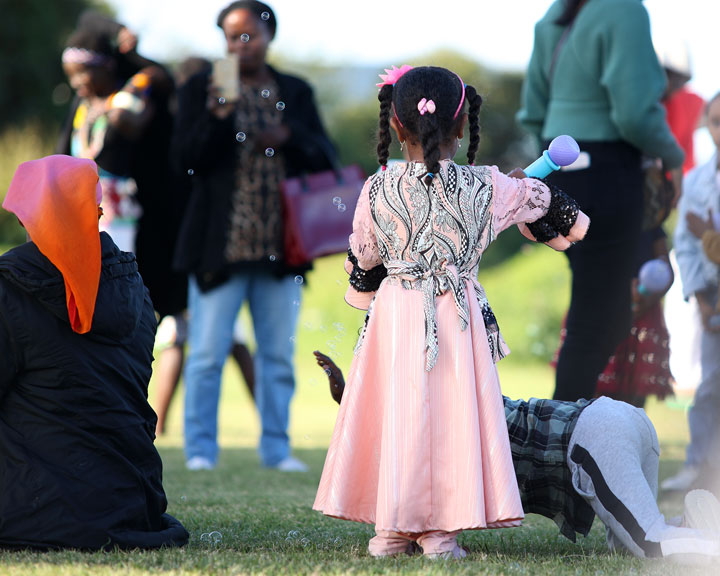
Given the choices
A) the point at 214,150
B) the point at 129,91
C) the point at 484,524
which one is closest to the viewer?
the point at 484,524

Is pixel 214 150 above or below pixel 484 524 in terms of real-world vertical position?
above

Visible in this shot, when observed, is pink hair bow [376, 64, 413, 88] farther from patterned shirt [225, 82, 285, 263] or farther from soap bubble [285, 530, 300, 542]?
patterned shirt [225, 82, 285, 263]

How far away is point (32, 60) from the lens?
108ft

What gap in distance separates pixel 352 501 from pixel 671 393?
3137mm

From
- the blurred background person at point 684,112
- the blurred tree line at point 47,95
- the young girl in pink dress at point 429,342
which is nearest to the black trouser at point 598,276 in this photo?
the young girl in pink dress at point 429,342

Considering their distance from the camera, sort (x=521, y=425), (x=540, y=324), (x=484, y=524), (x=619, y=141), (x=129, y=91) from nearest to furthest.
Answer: (x=484, y=524)
(x=521, y=425)
(x=619, y=141)
(x=129, y=91)
(x=540, y=324)

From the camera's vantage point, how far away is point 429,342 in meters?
3.25

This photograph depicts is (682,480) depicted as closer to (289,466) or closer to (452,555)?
(289,466)

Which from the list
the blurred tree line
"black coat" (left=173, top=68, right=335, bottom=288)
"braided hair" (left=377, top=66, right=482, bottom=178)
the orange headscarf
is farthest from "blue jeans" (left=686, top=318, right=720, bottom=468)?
the blurred tree line

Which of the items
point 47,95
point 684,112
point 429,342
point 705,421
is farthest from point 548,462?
point 47,95

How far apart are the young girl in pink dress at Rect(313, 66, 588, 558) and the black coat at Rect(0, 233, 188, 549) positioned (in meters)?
0.58

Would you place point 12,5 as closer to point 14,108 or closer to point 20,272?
point 14,108

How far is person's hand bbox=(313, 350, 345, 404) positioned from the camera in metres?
3.53

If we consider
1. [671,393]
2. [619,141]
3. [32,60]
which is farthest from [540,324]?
[32,60]
